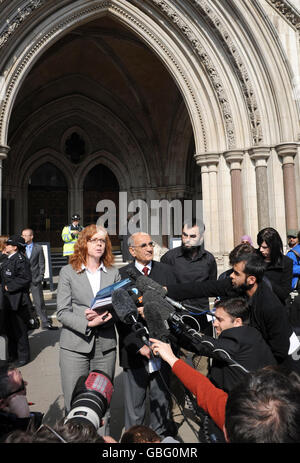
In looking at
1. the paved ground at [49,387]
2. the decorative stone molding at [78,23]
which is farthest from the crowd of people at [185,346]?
the decorative stone molding at [78,23]

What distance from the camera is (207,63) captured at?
8.86 metres

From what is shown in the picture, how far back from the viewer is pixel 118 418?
2.97m

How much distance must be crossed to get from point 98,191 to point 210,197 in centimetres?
724

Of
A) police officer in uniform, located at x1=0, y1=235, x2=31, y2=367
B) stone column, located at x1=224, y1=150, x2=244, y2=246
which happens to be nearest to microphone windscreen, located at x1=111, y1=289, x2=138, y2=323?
police officer in uniform, located at x1=0, y1=235, x2=31, y2=367

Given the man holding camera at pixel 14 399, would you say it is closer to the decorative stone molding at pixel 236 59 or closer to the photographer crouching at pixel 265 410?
the photographer crouching at pixel 265 410

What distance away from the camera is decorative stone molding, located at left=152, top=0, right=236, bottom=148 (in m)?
8.77

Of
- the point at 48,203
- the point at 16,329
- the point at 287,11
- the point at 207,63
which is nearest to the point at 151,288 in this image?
the point at 16,329

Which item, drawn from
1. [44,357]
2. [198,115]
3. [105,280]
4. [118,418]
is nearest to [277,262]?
[105,280]

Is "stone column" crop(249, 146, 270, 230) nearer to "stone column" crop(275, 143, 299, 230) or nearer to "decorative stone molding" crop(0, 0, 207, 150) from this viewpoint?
"stone column" crop(275, 143, 299, 230)

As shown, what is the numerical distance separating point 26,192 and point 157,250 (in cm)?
623

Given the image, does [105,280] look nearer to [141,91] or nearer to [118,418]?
[118,418]

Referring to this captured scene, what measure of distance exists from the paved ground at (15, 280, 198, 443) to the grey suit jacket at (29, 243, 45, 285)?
986 millimetres

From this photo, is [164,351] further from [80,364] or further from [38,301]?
[38,301]

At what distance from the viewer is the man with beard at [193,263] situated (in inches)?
128
